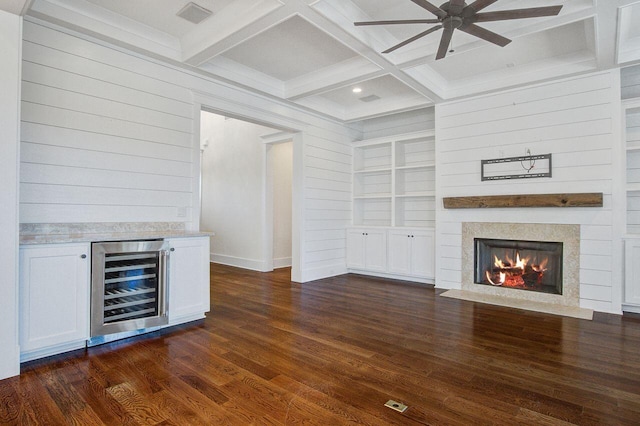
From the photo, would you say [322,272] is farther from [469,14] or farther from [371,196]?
[469,14]

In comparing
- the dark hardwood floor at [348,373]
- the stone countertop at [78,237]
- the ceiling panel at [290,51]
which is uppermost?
the ceiling panel at [290,51]

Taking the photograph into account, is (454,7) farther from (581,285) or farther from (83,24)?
(581,285)

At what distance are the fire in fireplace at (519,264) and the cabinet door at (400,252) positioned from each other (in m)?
1.07

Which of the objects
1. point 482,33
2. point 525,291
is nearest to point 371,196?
point 525,291

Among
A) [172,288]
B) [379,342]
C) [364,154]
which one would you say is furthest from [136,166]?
[364,154]

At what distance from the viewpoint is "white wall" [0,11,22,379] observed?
2.44 m

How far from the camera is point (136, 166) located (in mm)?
3686

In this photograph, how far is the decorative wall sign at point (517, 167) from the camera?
4.54 m

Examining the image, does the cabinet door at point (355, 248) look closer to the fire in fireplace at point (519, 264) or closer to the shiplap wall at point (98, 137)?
the fire in fireplace at point (519, 264)

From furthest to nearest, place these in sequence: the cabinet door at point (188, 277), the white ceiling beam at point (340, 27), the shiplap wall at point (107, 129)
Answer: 1. the cabinet door at point (188, 277)
2. the shiplap wall at point (107, 129)
3. the white ceiling beam at point (340, 27)

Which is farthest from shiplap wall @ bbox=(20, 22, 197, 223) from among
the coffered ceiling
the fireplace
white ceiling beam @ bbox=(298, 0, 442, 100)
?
the fireplace

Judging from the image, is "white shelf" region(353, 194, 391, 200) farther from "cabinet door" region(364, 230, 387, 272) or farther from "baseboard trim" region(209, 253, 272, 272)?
"baseboard trim" region(209, 253, 272, 272)

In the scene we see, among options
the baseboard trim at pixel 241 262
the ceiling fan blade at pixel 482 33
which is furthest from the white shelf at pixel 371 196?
the ceiling fan blade at pixel 482 33

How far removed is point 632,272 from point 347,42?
4.02 m
